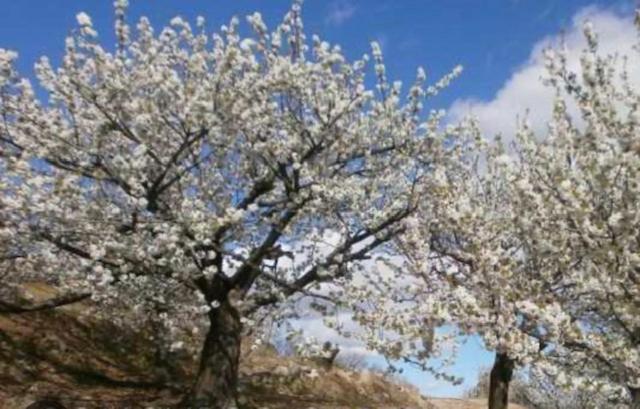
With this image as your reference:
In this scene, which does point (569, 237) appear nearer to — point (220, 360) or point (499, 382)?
point (220, 360)

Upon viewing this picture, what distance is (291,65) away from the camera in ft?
46.2

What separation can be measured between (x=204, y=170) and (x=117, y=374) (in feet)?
23.9

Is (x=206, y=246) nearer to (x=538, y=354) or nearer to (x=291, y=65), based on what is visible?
(x=291, y=65)

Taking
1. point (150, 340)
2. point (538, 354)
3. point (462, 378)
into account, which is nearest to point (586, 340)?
point (538, 354)

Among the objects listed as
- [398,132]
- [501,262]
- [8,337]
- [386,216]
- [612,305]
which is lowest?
[8,337]

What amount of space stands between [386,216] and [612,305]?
844 cm

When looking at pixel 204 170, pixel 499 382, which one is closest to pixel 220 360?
pixel 204 170

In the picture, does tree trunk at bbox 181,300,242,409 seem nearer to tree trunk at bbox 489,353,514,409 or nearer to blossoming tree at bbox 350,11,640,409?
blossoming tree at bbox 350,11,640,409

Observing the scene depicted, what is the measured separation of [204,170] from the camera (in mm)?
15445

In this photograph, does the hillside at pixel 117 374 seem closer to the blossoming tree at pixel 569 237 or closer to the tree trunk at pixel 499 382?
the tree trunk at pixel 499 382

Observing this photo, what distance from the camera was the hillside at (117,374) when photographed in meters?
16.7

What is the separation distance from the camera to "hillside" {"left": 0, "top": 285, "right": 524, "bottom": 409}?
1670cm

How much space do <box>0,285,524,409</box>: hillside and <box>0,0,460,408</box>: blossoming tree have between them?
2297mm

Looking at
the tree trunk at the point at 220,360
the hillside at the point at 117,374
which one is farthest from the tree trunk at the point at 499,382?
the tree trunk at the point at 220,360
